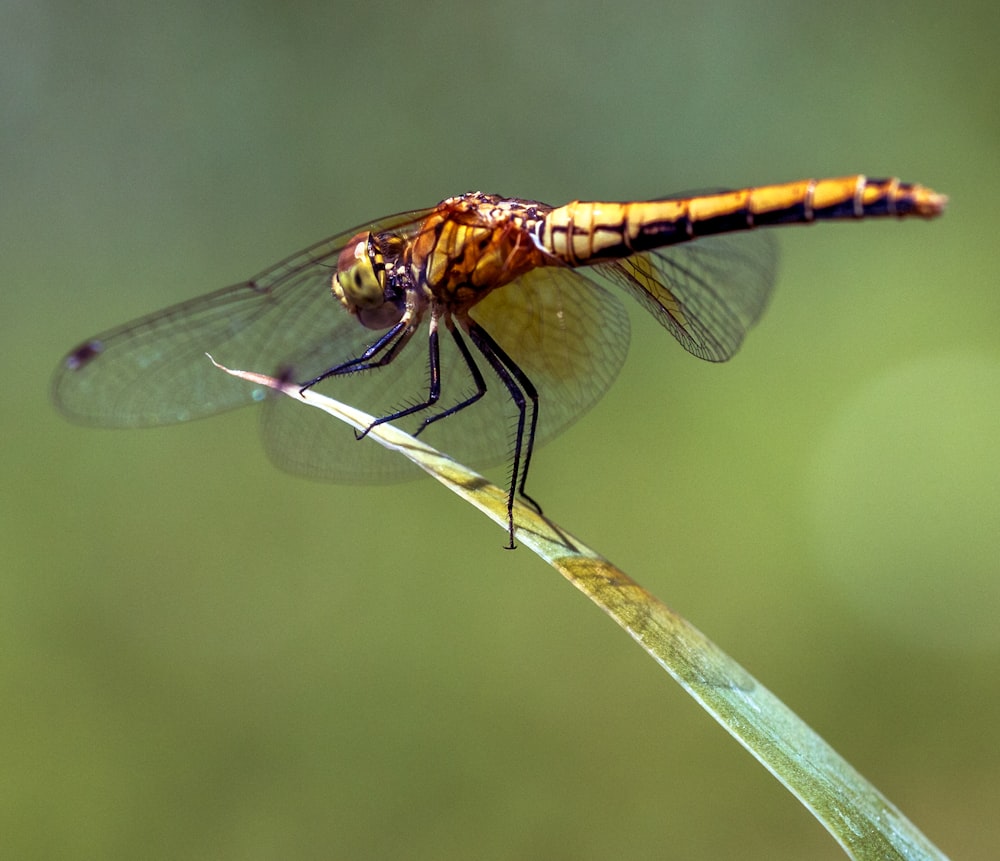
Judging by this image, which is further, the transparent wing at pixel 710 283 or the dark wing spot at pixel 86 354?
the dark wing spot at pixel 86 354

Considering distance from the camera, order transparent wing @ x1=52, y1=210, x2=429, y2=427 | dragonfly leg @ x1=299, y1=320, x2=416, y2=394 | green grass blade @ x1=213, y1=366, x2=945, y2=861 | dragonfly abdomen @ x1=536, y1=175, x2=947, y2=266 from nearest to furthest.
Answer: green grass blade @ x1=213, y1=366, x2=945, y2=861 < dragonfly abdomen @ x1=536, y1=175, x2=947, y2=266 < dragonfly leg @ x1=299, y1=320, x2=416, y2=394 < transparent wing @ x1=52, y1=210, x2=429, y2=427

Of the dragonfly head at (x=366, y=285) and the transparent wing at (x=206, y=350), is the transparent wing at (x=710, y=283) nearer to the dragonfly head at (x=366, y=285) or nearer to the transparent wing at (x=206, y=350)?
the dragonfly head at (x=366, y=285)

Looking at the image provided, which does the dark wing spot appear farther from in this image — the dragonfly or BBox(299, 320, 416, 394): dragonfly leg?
BBox(299, 320, 416, 394): dragonfly leg

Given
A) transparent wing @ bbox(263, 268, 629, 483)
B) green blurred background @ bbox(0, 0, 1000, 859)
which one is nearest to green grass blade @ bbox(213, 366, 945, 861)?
transparent wing @ bbox(263, 268, 629, 483)

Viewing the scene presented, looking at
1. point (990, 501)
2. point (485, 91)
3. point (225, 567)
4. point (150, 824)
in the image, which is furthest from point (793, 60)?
point (150, 824)

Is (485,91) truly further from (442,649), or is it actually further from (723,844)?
(723,844)

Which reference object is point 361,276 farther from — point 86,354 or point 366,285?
point 86,354

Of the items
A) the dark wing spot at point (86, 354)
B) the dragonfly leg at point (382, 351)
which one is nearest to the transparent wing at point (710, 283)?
the dragonfly leg at point (382, 351)
